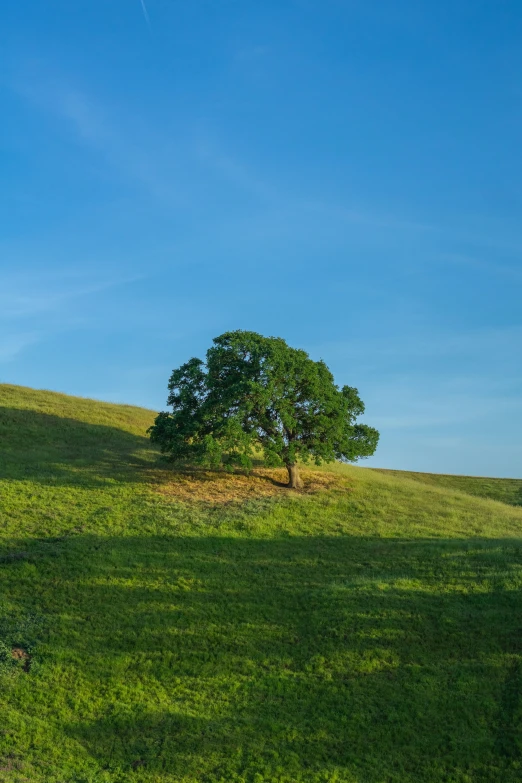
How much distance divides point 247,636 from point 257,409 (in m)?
21.5

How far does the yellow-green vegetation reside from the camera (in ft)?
66.8

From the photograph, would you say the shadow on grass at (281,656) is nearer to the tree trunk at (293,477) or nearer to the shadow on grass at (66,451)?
the tree trunk at (293,477)

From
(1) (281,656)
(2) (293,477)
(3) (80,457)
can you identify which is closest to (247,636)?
(1) (281,656)

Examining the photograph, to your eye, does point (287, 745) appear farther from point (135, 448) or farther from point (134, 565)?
→ point (135, 448)

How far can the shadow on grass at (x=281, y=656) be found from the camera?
2052cm

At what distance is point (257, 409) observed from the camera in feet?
153

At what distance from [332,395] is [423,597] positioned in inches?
796

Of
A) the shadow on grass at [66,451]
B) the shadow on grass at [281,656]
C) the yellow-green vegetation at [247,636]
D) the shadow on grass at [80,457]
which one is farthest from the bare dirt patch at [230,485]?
the shadow on grass at [281,656]

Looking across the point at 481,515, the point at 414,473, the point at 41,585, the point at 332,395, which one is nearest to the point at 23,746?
the point at 41,585

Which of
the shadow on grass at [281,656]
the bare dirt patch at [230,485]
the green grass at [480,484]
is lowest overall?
the shadow on grass at [281,656]

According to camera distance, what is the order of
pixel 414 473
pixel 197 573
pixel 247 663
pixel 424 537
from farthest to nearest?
pixel 414 473, pixel 424 537, pixel 197 573, pixel 247 663

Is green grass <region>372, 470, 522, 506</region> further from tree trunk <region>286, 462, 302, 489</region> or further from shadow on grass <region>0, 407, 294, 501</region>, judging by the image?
shadow on grass <region>0, 407, 294, 501</region>

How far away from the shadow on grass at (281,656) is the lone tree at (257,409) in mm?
9777

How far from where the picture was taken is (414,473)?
77.7 meters
